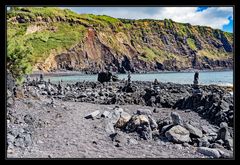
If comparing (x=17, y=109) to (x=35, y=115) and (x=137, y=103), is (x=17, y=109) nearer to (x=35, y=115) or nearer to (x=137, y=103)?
(x=35, y=115)

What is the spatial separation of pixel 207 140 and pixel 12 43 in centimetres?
505

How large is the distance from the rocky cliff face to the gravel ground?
1.94m

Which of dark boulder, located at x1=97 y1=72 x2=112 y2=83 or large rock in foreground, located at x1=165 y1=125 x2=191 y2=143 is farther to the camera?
dark boulder, located at x1=97 y1=72 x2=112 y2=83

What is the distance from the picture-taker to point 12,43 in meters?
7.79

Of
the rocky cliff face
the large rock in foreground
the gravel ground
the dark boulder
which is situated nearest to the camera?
the gravel ground

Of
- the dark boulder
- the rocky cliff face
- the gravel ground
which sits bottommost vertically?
the gravel ground

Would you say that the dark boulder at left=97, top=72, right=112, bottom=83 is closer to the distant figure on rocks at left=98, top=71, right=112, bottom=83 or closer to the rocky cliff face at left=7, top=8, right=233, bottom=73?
the distant figure on rocks at left=98, top=71, right=112, bottom=83

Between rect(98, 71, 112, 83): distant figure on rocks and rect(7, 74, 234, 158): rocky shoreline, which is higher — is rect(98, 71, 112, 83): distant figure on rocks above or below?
above

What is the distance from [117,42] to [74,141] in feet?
119

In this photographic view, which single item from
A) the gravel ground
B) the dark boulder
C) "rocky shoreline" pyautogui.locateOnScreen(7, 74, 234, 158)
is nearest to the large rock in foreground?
"rocky shoreline" pyautogui.locateOnScreen(7, 74, 234, 158)

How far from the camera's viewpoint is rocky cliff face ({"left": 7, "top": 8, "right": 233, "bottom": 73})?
10180 mm

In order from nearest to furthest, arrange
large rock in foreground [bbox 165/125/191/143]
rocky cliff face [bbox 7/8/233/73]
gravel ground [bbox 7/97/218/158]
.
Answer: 1. gravel ground [bbox 7/97/218/158]
2. large rock in foreground [bbox 165/125/191/143]
3. rocky cliff face [bbox 7/8/233/73]

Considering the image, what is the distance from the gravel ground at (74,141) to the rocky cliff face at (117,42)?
1939 mm

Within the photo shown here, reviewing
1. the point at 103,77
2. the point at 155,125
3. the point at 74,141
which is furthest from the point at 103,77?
the point at 74,141
